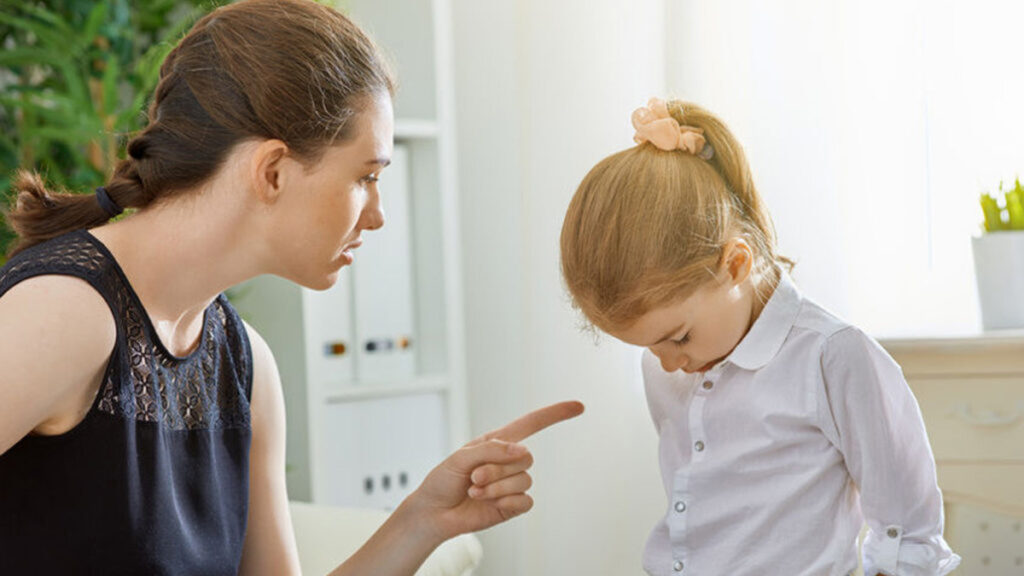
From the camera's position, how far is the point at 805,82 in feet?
7.43

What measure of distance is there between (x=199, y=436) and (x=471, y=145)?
1542 mm

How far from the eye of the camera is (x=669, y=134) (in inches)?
51.8

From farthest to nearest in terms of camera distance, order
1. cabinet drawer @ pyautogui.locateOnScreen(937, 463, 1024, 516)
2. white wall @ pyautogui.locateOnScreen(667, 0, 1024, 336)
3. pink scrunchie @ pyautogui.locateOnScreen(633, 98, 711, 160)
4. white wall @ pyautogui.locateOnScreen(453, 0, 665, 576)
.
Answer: white wall @ pyautogui.locateOnScreen(453, 0, 665, 576), white wall @ pyautogui.locateOnScreen(667, 0, 1024, 336), cabinet drawer @ pyautogui.locateOnScreen(937, 463, 1024, 516), pink scrunchie @ pyautogui.locateOnScreen(633, 98, 711, 160)

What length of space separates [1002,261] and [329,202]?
1.17 m

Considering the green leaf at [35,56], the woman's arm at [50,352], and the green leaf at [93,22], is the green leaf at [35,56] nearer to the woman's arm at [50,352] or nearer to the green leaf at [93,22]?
the green leaf at [93,22]

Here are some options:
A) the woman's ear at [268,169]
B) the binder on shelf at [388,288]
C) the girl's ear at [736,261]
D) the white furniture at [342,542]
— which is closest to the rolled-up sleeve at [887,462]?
the girl's ear at [736,261]

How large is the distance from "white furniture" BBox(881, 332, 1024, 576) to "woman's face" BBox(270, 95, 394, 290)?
963mm

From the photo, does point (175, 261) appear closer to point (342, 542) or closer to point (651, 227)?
point (651, 227)

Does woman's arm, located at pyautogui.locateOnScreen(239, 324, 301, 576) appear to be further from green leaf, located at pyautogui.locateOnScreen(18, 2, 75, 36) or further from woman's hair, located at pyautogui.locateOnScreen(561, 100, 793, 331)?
green leaf, located at pyautogui.locateOnScreen(18, 2, 75, 36)

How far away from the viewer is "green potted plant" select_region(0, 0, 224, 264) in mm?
2203

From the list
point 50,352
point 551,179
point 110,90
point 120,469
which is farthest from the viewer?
point 551,179

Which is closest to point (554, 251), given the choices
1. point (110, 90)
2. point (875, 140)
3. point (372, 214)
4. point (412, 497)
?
point (875, 140)

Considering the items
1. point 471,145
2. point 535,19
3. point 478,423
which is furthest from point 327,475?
point 535,19

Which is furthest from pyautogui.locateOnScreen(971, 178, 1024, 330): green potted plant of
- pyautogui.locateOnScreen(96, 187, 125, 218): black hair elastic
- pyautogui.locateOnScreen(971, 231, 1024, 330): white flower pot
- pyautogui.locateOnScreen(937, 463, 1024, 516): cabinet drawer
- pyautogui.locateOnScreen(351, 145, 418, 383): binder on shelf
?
pyautogui.locateOnScreen(96, 187, 125, 218): black hair elastic
